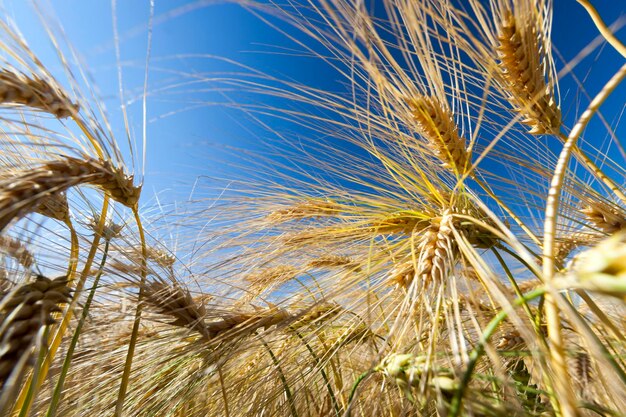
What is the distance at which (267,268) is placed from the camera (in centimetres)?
107

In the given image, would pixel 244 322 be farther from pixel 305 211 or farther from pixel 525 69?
pixel 525 69

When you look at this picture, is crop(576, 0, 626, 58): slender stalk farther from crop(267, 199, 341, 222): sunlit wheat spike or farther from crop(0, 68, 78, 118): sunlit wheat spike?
crop(0, 68, 78, 118): sunlit wheat spike

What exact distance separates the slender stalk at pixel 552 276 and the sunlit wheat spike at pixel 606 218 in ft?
1.32

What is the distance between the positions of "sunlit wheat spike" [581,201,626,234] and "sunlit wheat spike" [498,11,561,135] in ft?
0.64

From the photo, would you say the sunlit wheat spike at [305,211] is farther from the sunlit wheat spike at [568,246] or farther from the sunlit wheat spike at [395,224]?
the sunlit wheat spike at [568,246]

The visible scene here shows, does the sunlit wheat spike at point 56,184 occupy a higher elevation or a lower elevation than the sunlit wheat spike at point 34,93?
lower

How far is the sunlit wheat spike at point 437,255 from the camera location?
18.8 inches

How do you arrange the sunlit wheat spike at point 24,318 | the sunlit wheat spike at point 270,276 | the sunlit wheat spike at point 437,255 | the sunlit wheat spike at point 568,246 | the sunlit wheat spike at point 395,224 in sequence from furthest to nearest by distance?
the sunlit wheat spike at point 270,276 → the sunlit wheat spike at point 568,246 → the sunlit wheat spike at point 395,224 → the sunlit wheat spike at point 437,255 → the sunlit wheat spike at point 24,318

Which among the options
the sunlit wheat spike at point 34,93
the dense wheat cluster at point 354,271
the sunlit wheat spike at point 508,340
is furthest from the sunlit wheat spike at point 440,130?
the sunlit wheat spike at point 34,93

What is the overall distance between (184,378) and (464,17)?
2.76 feet

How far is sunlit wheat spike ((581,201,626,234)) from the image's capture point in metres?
0.69

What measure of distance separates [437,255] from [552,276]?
0.63 feet

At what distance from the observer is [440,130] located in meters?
0.66

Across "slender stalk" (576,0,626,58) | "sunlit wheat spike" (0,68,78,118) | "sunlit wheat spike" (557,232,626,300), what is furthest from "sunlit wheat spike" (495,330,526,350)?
"sunlit wheat spike" (0,68,78,118)
